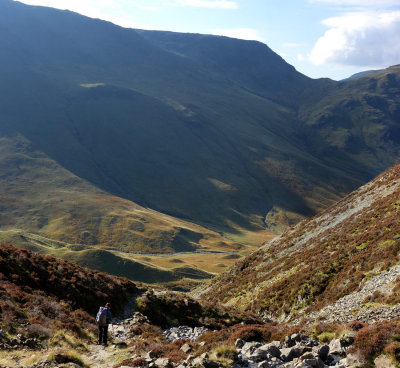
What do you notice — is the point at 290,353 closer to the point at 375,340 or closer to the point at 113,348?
the point at 375,340

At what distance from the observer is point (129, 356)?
800 inches

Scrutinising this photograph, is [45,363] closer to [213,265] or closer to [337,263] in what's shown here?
[337,263]

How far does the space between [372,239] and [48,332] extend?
27991 millimetres

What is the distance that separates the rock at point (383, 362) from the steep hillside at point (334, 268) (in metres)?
6.08

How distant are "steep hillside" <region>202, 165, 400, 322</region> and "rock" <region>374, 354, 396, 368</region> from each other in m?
6.08

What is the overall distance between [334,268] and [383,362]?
825 inches

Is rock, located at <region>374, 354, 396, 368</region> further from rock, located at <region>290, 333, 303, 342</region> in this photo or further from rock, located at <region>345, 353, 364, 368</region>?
rock, located at <region>290, 333, 303, 342</region>

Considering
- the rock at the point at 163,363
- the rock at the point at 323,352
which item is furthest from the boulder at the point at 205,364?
the rock at the point at 323,352

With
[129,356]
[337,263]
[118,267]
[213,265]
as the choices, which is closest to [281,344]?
[129,356]

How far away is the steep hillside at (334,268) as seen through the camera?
87.2 feet

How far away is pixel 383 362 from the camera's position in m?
14.4

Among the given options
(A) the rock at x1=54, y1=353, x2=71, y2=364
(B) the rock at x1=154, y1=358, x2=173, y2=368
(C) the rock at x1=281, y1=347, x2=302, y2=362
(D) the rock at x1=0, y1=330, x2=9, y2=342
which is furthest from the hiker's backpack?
(C) the rock at x1=281, y1=347, x2=302, y2=362

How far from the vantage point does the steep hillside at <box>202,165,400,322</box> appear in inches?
1046

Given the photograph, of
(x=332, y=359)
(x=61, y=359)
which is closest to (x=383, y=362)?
(x=332, y=359)
